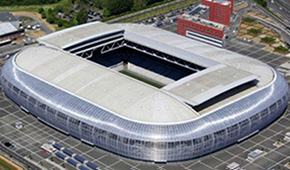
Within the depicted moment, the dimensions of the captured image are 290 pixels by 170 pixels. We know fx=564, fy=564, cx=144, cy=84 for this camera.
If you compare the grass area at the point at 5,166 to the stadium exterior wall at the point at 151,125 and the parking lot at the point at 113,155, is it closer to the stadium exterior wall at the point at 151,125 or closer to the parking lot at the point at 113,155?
the parking lot at the point at 113,155

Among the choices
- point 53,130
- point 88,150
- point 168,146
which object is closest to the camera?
point 168,146

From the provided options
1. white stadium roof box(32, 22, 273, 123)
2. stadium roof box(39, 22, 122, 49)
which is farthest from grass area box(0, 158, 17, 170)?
stadium roof box(39, 22, 122, 49)

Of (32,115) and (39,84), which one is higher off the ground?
(39,84)

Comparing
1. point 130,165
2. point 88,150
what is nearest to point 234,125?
point 130,165

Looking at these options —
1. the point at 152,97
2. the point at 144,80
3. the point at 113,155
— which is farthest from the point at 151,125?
the point at 144,80

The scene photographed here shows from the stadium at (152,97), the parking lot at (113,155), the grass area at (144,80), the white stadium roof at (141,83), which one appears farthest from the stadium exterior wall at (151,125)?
the grass area at (144,80)

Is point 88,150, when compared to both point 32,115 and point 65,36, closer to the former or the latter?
point 32,115

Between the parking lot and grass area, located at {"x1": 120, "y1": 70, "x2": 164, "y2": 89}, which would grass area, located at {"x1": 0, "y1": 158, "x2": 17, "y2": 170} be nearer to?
the parking lot
